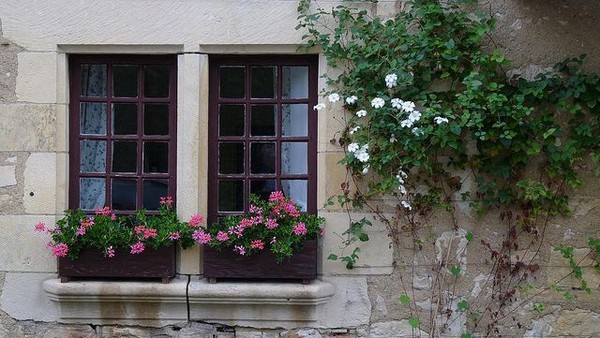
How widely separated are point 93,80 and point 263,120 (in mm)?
1049

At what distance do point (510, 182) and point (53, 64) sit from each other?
270cm

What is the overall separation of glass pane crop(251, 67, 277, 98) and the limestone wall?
0.51 ft

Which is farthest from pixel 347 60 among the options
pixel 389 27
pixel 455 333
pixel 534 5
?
pixel 455 333

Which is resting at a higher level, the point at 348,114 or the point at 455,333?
the point at 348,114

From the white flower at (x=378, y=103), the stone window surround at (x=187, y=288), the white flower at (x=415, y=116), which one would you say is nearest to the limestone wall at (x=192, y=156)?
the stone window surround at (x=187, y=288)

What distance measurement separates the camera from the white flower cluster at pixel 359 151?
3.92m

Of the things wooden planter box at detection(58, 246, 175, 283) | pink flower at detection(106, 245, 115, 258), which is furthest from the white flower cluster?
pink flower at detection(106, 245, 115, 258)

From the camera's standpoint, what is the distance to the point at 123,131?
14.1ft

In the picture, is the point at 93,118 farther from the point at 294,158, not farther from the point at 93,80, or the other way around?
the point at 294,158

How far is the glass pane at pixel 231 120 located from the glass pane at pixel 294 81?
0.29 meters

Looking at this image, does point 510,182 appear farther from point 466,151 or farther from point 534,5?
point 534,5

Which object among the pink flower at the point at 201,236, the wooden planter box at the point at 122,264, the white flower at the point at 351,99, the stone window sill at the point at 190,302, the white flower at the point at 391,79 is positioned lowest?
the stone window sill at the point at 190,302

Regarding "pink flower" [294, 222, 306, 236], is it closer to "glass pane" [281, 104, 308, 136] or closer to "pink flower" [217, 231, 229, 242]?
"pink flower" [217, 231, 229, 242]

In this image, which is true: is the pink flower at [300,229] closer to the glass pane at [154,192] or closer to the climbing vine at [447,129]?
the climbing vine at [447,129]
